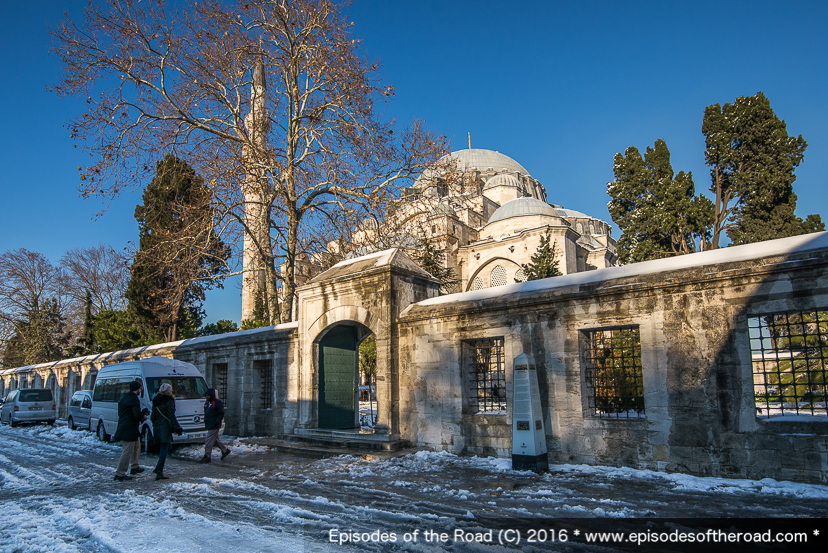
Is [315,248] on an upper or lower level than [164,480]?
upper

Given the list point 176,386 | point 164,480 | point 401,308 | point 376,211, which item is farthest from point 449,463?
point 376,211

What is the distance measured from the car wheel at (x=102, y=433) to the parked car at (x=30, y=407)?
23.9 feet

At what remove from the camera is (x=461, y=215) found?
48.9 meters

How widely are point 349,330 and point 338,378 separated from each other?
46.6 inches

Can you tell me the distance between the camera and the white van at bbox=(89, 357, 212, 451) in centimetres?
1132

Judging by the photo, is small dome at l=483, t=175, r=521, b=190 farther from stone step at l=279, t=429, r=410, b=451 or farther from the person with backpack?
the person with backpack

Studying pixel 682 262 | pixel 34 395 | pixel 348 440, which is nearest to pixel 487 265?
pixel 34 395

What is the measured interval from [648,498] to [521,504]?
4.62ft

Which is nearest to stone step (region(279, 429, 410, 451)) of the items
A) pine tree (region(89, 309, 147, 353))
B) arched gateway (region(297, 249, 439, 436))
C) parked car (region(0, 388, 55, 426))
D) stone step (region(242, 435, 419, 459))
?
stone step (region(242, 435, 419, 459))

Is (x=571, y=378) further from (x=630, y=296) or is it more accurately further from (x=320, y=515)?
(x=320, y=515)

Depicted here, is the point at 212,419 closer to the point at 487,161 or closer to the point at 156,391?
the point at 156,391

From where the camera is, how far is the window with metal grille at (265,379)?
42.1ft

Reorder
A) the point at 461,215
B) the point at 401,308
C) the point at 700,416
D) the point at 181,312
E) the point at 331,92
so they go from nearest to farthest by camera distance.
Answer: the point at 700,416 → the point at 401,308 → the point at 331,92 → the point at 181,312 → the point at 461,215

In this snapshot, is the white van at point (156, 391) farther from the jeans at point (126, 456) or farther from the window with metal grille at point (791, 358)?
the window with metal grille at point (791, 358)
